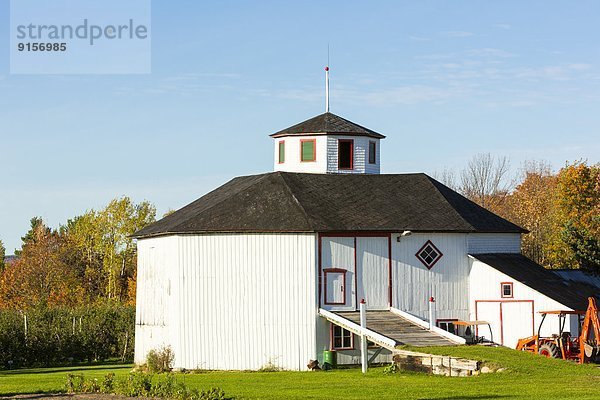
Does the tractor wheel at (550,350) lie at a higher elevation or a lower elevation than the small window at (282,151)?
lower

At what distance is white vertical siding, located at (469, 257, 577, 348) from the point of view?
43.5m

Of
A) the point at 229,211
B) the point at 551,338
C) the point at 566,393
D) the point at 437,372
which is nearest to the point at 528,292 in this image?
the point at 551,338

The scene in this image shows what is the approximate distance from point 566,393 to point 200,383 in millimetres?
11882

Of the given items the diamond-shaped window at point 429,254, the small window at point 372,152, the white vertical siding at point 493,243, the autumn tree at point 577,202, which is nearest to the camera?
the diamond-shaped window at point 429,254

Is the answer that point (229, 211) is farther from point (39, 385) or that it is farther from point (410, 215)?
point (39, 385)

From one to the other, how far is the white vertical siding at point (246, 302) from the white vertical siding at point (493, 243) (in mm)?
7355

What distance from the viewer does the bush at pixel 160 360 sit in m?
44.4

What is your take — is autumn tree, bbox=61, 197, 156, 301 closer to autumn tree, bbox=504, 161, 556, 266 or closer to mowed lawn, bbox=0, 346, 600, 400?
autumn tree, bbox=504, 161, 556, 266

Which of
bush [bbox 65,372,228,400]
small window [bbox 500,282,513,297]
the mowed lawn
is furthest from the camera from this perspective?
small window [bbox 500,282,513,297]

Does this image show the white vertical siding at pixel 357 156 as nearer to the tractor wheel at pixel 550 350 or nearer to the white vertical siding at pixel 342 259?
the white vertical siding at pixel 342 259

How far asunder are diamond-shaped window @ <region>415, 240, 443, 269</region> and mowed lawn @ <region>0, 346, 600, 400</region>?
21.2 ft

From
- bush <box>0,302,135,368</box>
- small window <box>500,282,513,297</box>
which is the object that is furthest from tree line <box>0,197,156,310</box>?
small window <box>500,282,513,297</box>

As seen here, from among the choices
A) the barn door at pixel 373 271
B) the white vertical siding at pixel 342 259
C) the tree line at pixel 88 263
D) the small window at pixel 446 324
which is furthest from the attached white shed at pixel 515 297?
the tree line at pixel 88 263

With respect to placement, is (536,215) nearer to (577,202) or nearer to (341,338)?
(577,202)
